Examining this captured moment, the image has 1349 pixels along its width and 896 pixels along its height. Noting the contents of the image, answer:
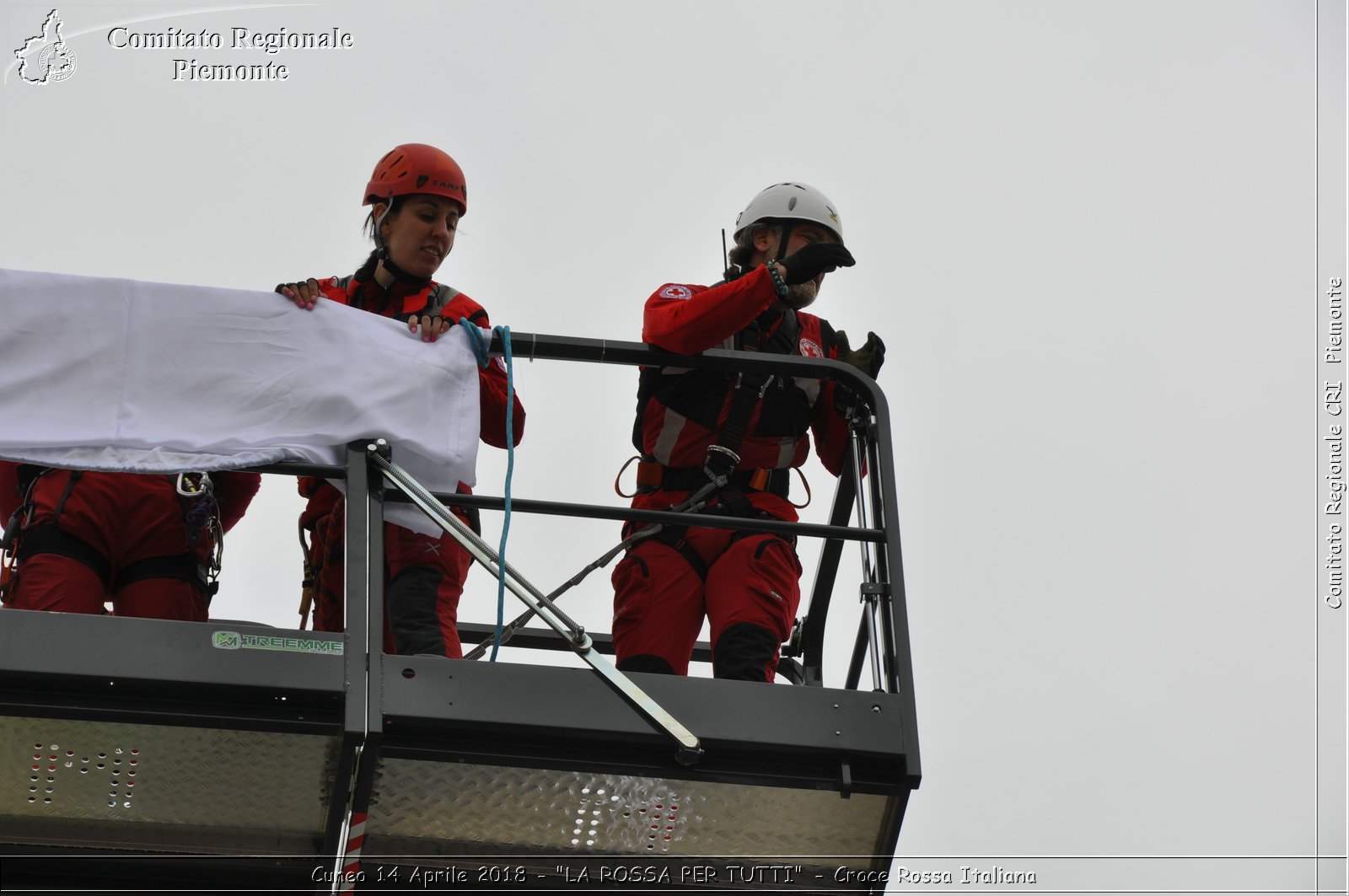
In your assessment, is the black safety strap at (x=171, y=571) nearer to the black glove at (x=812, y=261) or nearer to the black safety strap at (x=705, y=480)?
the black safety strap at (x=705, y=480)

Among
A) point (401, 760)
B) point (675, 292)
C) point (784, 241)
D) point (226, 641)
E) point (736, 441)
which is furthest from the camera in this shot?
point (784, 241)

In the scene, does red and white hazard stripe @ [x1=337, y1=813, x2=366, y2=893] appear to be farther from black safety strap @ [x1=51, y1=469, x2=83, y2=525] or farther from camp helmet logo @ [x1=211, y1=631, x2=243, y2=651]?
black safety strap @ [x1=51, y1=469, x2=83, y2=525]

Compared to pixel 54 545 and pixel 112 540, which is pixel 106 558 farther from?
pixel 54 545

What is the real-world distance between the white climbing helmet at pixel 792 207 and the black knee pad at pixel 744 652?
6.12 feet

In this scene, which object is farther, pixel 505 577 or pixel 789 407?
pixel 789 407

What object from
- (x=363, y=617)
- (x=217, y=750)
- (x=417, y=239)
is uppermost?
(x=417, y=239)

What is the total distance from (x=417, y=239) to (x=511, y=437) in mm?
1051

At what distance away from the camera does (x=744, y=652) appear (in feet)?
18.9

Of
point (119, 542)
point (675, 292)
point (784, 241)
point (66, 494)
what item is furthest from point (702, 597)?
point (66, 494)

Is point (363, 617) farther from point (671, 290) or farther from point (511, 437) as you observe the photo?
point (671, 290)

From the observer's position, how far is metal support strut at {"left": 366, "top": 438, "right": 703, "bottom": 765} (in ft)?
16.3

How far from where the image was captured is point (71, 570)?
5.38 m

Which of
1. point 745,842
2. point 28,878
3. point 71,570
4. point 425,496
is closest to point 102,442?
point 71,570

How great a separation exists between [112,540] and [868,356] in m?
2.76
